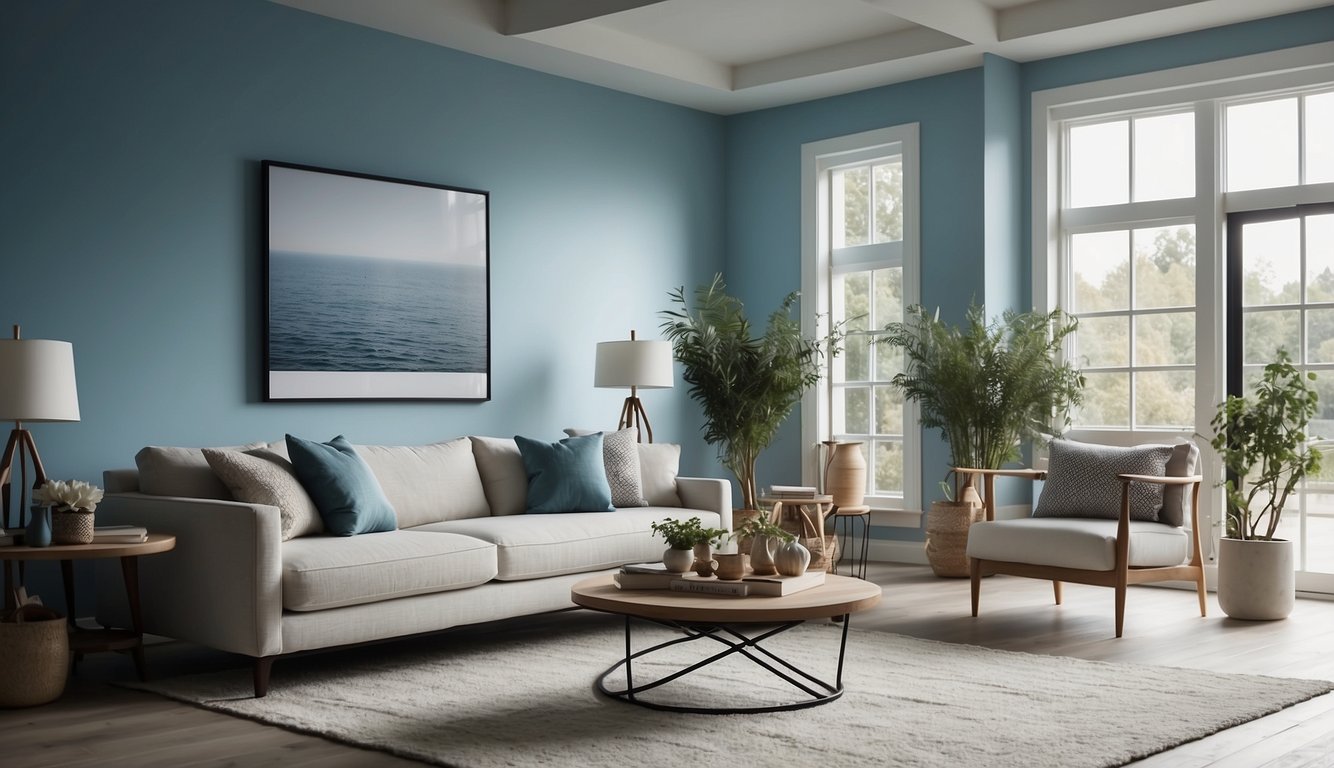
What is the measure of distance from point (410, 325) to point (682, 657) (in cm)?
256

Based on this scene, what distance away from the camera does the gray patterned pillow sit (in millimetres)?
5695

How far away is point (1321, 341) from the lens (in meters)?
6.43

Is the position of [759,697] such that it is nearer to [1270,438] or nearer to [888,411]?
[1270,438]

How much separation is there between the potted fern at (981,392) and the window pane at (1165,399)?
0.37 m

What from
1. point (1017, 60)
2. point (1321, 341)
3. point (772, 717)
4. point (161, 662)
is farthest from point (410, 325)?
point (1321, 341)

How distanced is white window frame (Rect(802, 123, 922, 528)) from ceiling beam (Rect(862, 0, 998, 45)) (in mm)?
870

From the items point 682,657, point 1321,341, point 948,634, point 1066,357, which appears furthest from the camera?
point 1066,357

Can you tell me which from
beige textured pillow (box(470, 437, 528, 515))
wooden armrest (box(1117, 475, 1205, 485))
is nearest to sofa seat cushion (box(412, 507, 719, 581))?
beige textured pillow (box(470, 437, 528, 515))

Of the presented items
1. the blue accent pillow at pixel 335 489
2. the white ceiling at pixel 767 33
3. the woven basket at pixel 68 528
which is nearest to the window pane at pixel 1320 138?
the white ceiling at pixel 767 33

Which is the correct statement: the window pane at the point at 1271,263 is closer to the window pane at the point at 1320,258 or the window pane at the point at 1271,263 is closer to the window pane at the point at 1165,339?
the window pane at the point at 1320,258

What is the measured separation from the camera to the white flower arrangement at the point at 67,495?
4.21 metres

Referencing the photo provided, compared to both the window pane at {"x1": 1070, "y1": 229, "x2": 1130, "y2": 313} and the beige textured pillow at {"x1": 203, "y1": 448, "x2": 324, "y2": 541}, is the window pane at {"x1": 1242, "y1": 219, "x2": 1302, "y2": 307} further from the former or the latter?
the beige textured pillow at {"x1": 203, "y1": 448, "x2": 324, "y2": 541}

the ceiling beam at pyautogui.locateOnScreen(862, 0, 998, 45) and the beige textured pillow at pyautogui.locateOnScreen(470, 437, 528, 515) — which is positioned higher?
the ceiling beam at pyautogui.locateOnScreen(862, 0, 998, 45)

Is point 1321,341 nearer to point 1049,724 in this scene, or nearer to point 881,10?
point 881,10
